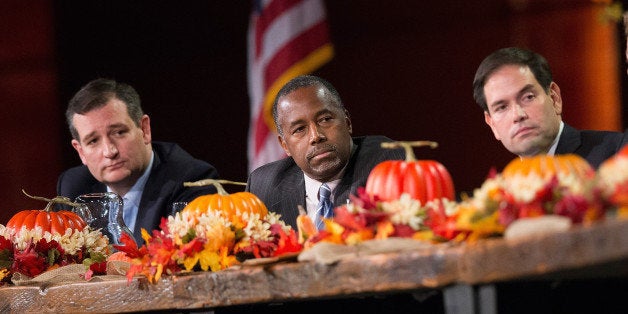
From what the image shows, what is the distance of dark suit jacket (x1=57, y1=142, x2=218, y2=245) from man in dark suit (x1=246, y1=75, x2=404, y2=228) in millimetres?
754

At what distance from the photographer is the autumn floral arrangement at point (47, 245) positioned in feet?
10.8

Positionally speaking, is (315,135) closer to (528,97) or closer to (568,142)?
(528,97)

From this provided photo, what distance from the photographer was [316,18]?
238 inches

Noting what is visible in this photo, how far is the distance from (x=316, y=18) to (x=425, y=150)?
3.48ft

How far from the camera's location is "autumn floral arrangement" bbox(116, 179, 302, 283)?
2629mm

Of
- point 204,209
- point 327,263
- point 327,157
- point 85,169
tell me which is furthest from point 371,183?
point 85,169

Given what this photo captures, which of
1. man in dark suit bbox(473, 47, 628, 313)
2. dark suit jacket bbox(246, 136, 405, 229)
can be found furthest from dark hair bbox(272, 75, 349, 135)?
man in dark suit bbox(473, 47, 628, 313)

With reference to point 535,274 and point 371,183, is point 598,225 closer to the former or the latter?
point 535,274

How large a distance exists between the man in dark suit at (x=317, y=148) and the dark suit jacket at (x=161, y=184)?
0.75 m

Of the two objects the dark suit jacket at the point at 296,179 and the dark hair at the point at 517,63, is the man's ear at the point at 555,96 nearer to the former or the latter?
the dark hair at the point at 517,63

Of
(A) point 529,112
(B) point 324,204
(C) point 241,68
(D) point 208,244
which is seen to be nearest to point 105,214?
(B) point 324,204

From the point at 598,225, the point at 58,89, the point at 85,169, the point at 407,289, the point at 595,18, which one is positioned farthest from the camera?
the point at 58,89

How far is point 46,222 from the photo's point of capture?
3.55m

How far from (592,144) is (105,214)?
6.18 ft
